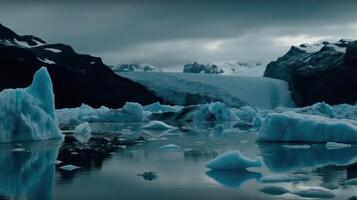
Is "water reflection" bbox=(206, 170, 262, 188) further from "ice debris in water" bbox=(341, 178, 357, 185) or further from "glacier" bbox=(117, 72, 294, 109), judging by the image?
"glacier" bbox=(117, 72, 294, 109)

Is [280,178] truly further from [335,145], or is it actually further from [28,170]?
[335,145]

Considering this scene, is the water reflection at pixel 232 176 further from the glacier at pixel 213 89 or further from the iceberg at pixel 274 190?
the glacier at pixel 213 89

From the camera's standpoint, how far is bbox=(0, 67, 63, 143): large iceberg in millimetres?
18203

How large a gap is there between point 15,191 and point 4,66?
187 ft

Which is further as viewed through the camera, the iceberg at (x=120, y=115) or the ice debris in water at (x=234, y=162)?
the iceberg at (x=120, y=115)

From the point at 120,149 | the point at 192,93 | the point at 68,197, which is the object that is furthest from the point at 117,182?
the point at 192,93

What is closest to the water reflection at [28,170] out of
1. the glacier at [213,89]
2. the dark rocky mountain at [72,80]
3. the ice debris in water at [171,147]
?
the ice debris in water at [171,147]

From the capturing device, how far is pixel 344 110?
4191 cm

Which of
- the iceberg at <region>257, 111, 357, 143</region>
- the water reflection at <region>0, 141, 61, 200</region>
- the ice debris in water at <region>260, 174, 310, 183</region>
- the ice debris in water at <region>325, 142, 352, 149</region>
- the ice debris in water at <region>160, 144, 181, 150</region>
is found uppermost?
the iceberg at <region>257, 111, 357, 143</region>

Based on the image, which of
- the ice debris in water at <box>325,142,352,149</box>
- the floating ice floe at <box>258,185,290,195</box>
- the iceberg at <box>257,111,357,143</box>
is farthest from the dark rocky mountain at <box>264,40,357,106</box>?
the floating ice floe at <box>258,185,290,195</box>

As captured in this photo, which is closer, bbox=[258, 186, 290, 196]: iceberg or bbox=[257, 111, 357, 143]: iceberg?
bbox=[258, 186, 290, 196]: iceberg

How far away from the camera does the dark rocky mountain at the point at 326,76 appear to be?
62031mm

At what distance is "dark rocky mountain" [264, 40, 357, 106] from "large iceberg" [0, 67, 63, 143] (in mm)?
47925

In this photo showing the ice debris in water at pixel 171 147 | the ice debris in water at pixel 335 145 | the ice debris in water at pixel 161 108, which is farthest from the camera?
the ice debris in water at pixel 161 108
